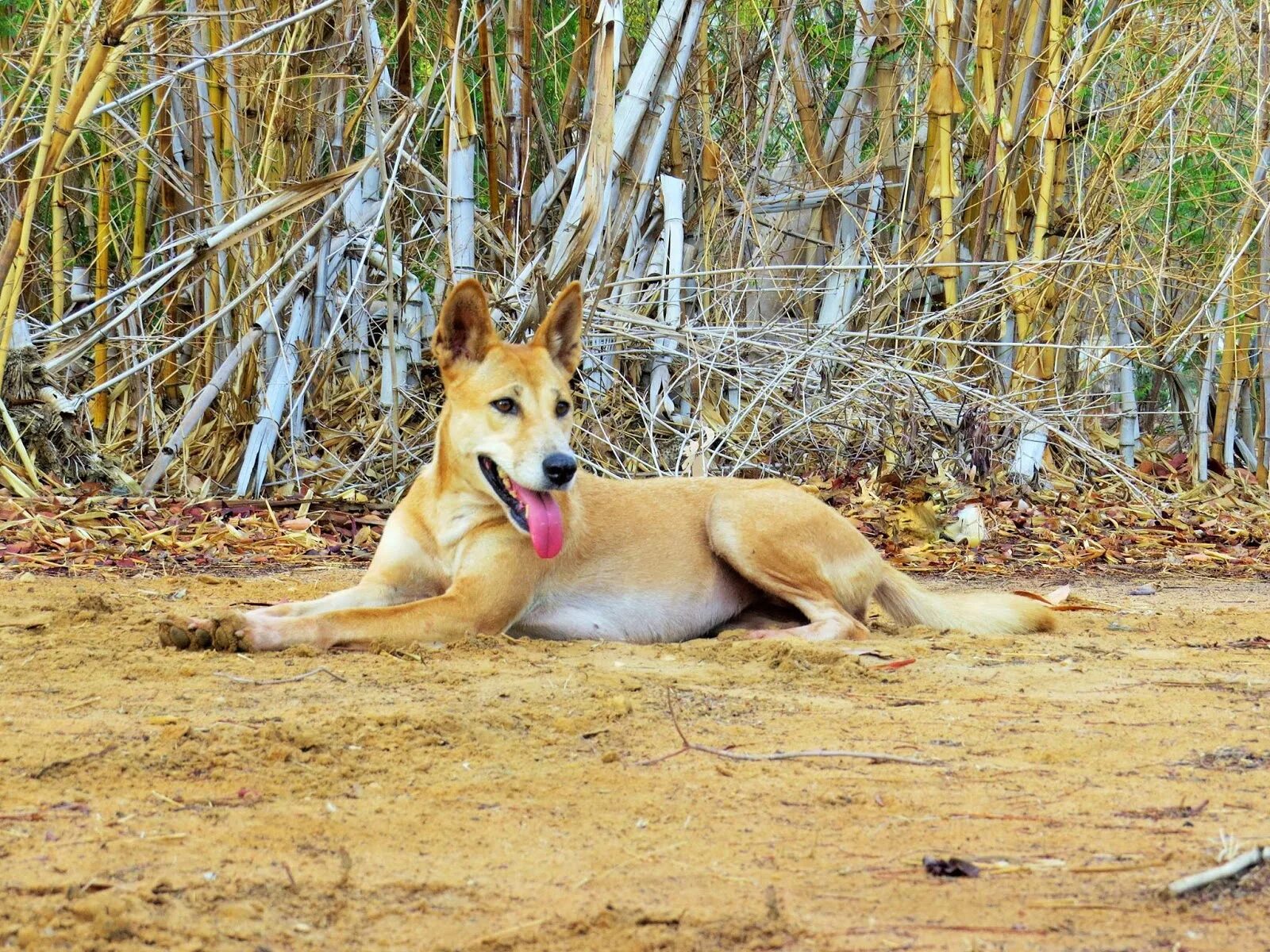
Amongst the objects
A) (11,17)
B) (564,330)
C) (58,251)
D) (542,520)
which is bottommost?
(542,520)

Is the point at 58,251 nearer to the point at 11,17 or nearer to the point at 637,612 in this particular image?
the point at 11,17

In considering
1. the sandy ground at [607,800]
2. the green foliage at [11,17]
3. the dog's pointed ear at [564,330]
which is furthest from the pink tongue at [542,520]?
the green foliage at [11,17]

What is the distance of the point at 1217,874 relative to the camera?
207 cm

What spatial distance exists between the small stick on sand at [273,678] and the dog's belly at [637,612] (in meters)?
1.15

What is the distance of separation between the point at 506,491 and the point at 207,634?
1138mm

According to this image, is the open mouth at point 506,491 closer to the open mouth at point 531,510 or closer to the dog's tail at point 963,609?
the open mouth at point 531,510

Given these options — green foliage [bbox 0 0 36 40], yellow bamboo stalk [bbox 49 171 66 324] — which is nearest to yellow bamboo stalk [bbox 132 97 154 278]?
yellow bamboo stalk [bbox 49 171 66 324]

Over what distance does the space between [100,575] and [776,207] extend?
5179 millimetres

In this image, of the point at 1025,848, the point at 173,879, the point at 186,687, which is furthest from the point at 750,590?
the point at 173,879

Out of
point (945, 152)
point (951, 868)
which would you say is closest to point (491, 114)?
point (945, 152)

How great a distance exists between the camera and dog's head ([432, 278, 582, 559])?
4.55 meters

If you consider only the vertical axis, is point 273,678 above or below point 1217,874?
below

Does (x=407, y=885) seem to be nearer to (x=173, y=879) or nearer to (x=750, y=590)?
(x=173, y=879)

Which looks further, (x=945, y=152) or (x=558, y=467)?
(x=945, y=152)
